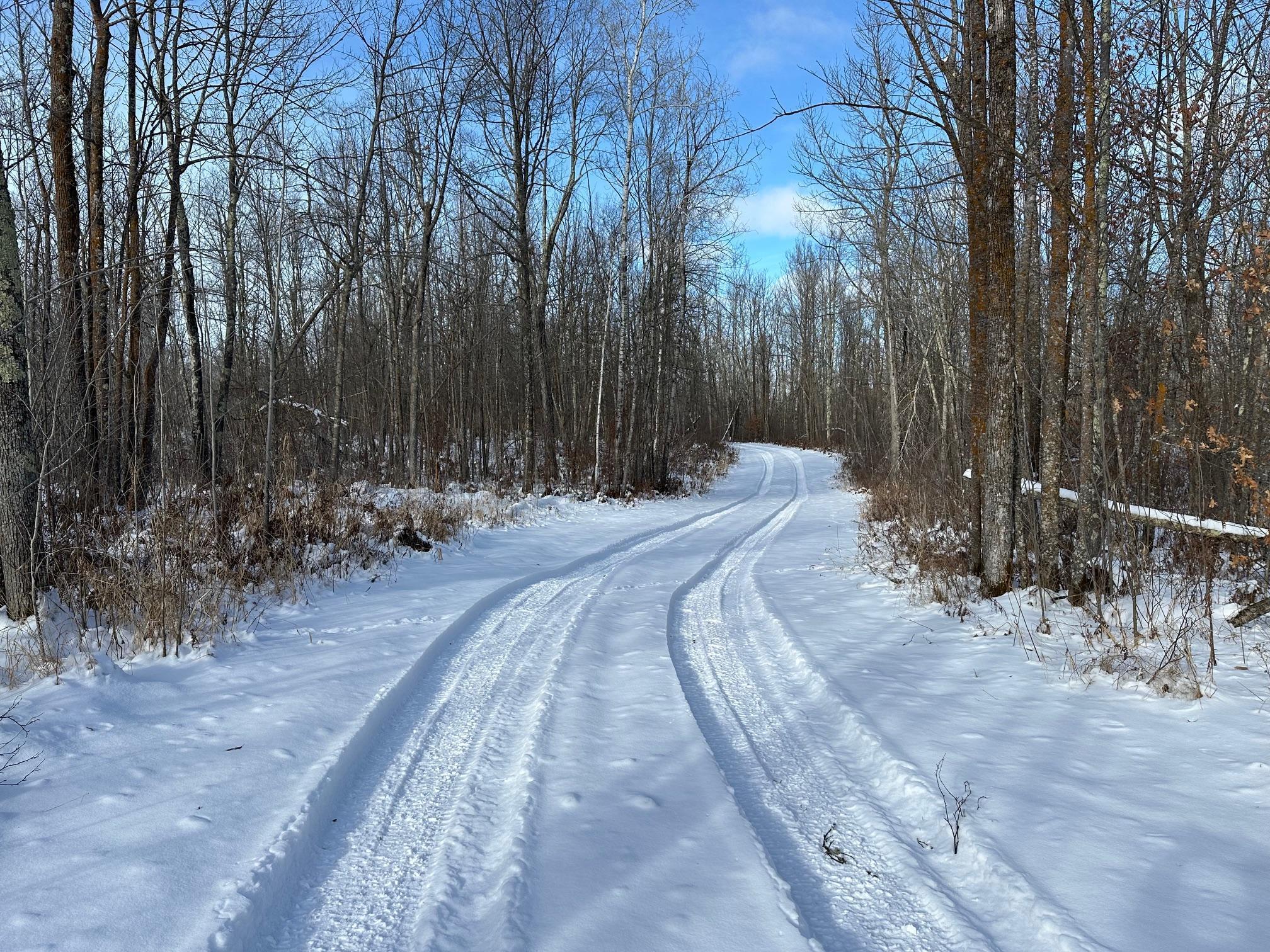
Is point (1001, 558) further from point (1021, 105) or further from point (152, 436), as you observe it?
point (152, 436)

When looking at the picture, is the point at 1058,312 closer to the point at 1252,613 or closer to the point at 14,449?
the point at 1252,613

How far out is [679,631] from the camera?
6266 millimetres

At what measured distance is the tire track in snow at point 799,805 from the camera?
8.16 ft

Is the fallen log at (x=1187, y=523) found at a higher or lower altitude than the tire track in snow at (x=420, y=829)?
higher

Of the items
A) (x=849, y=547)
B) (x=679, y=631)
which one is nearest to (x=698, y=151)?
(x=849, y=547)

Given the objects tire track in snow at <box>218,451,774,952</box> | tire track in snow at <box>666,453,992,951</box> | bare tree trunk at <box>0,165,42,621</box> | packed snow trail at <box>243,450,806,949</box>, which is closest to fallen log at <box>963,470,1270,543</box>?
tire track in snow at <box>666,453,992,951</box>

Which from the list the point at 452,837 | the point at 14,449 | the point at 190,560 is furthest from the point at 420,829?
the point at 190,560

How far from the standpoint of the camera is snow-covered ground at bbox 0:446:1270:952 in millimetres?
2455

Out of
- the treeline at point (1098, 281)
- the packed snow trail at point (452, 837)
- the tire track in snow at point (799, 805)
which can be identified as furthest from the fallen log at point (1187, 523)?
the packed snow trail at point (452, 837)

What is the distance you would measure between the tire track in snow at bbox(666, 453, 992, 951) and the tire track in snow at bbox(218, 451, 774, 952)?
42.1 inches

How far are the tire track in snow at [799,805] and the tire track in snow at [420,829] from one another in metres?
1.07

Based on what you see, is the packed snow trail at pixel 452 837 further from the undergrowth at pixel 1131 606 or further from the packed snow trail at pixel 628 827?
the undergrowth at pixel 1131 606

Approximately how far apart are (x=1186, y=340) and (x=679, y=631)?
25.7 feet

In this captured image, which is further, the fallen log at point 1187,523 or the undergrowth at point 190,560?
the undergrowth at point 190,560
